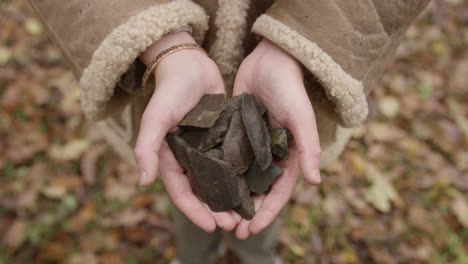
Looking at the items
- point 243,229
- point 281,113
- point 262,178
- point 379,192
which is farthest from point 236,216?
point 379,192

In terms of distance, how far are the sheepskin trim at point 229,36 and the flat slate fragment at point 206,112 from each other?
0.15m

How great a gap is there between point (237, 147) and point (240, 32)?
0.49 m

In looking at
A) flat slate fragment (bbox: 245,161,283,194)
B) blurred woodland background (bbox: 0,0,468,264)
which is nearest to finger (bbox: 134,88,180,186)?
flat slate fragment (bbox: 245,161,283,194)

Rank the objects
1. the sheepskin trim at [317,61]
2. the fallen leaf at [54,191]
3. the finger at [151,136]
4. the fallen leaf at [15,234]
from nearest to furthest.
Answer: the finger at [151,136]
the sheepskin trim at [317,61]
the fallen leaf at [15,234]
the fallen leaf at [54,191]

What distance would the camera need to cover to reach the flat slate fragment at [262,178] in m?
1.45

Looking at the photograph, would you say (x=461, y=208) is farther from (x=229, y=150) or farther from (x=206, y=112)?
(x=206, y=112)

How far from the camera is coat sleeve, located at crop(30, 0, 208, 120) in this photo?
131 centimetres

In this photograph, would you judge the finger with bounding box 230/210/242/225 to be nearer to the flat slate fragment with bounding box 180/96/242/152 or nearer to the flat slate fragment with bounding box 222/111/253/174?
the flat slate fragment with bounding box 222/111/253/174

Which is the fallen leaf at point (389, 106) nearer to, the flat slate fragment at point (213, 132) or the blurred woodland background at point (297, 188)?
the blurred woodland background at point (297, 188)

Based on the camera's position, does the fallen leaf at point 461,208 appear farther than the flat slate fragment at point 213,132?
Yes

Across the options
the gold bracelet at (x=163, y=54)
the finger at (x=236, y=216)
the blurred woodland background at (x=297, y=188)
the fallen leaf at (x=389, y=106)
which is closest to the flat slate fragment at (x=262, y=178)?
the finger at (x=236, y=216)

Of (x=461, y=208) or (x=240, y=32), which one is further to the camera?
(x=461, y=208)

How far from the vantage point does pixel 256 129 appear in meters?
1.54

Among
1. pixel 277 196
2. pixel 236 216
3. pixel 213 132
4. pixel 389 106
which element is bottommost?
pixel 389 106
